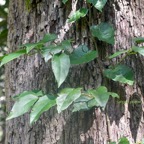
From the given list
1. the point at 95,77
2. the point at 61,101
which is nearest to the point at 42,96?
the point at 61,101

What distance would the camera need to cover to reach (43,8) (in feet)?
3.82

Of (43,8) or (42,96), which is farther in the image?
(43,8)

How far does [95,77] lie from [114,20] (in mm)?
219

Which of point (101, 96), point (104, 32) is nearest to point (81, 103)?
point (101, 96)

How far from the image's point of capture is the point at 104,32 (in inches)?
40.8

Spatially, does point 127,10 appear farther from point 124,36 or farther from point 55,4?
point 55,4

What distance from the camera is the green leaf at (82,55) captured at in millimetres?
958

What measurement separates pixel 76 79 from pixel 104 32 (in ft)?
0.61

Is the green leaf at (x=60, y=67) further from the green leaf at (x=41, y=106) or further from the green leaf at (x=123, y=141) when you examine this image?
the green leaf at (x=123, y=141)

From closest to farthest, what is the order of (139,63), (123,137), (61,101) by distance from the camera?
(61,101) < (123,137) < (139,63)

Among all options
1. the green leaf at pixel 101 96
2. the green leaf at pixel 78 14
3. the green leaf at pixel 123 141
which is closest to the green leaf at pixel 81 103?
the green leaf at pixel 101 96

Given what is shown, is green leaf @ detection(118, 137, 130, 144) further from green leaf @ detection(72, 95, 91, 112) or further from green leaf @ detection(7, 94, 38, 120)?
green leaf @ detection(7, 94, 38, 120)

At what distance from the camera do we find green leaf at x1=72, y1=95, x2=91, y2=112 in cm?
92

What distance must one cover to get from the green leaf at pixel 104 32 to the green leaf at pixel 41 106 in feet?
0.92
